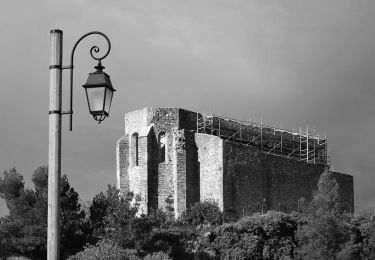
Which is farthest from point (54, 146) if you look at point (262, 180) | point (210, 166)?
point (262, 180)

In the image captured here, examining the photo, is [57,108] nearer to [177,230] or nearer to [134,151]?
[177,230]

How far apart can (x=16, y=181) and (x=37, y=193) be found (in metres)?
1.52

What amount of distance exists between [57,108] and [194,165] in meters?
45.2

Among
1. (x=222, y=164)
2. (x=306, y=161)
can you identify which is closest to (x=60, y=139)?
(x=222, y=164)

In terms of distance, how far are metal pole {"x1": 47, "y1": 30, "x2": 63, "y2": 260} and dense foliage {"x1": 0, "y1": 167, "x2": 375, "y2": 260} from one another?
112ft

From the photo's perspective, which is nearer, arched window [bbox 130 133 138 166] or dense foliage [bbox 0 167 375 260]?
dense foliage [bbox 0 167 375 260]

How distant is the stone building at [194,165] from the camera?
56438mm

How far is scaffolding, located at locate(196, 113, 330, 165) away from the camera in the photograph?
59741 millimetres

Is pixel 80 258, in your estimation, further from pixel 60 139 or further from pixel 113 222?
pixel 60 139

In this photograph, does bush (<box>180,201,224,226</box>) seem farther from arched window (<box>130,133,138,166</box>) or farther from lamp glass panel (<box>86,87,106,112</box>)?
lamp glass panel (<box>86,87,106,112</box>)

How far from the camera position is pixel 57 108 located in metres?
12.2

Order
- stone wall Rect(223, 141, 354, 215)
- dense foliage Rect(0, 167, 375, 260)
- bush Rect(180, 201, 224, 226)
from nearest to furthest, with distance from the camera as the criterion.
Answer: dense foliage Rect(0, 167, 375, 260), bush Rect(180, 201, 224, 226), stone wall Rect(223, 141, 354, 215)

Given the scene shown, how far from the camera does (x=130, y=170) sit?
2261 inches

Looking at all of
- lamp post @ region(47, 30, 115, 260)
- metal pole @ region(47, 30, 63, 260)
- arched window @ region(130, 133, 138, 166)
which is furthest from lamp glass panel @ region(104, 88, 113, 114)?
arched window @ region(130, 133, 138, 166)
